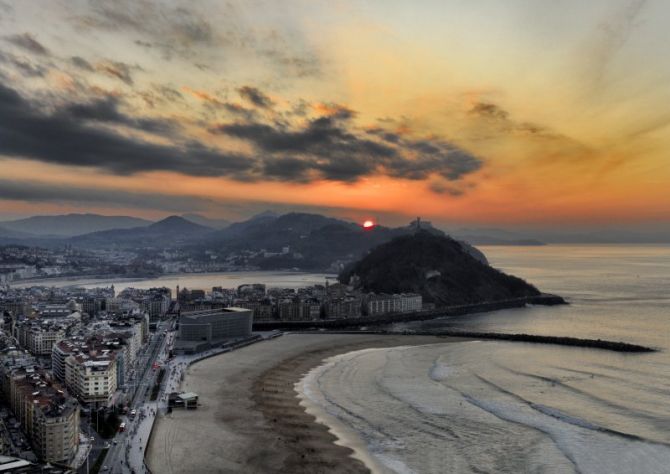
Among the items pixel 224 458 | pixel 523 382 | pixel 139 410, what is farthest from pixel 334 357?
pixel 224 458

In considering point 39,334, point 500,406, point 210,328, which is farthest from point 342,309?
point 500,406

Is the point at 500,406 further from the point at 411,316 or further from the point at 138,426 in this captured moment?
the point at 411,316

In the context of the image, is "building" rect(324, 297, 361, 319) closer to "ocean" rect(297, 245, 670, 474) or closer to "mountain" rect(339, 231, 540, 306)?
"mountain" rect(339, 231, 540, 306)

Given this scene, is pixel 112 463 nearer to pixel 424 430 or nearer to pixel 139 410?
pixel 139 410

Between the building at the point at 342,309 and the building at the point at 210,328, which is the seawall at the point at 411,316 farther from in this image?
the building at the point at 210,328

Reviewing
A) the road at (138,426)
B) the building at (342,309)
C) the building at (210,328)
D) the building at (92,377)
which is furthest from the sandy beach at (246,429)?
the building at (342,309)

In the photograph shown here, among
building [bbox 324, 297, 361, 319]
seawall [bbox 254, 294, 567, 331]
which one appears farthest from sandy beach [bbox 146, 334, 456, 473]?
building [bbox 324, 297, 361, 319]
